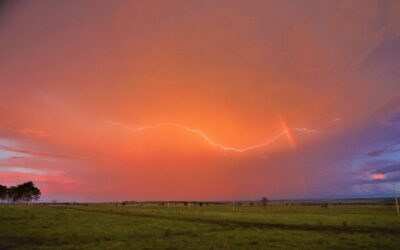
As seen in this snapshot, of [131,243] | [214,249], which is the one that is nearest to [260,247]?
[214,249]

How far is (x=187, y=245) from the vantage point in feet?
96.8

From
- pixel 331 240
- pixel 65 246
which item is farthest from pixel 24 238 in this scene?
pixel 331 240

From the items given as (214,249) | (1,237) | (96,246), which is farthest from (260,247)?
(1,237)

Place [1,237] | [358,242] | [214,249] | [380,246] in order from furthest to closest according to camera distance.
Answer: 1. [1,237]
2. [358,242]
3. [380,246]
4. [214,249]

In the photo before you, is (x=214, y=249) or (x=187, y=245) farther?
(x=187, y=245)

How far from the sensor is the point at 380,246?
29219 millimetres

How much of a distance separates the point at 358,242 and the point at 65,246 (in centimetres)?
2436

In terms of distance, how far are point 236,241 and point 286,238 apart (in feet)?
18.0

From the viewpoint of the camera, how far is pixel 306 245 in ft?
97.9

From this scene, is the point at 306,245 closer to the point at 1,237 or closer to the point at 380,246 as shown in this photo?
the point at 380,246

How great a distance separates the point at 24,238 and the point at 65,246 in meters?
7.51

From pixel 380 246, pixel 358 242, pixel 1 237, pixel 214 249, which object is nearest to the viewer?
pixel 214 249

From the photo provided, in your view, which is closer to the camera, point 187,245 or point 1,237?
point 187,245

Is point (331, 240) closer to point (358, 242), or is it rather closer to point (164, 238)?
point (358, 242)
